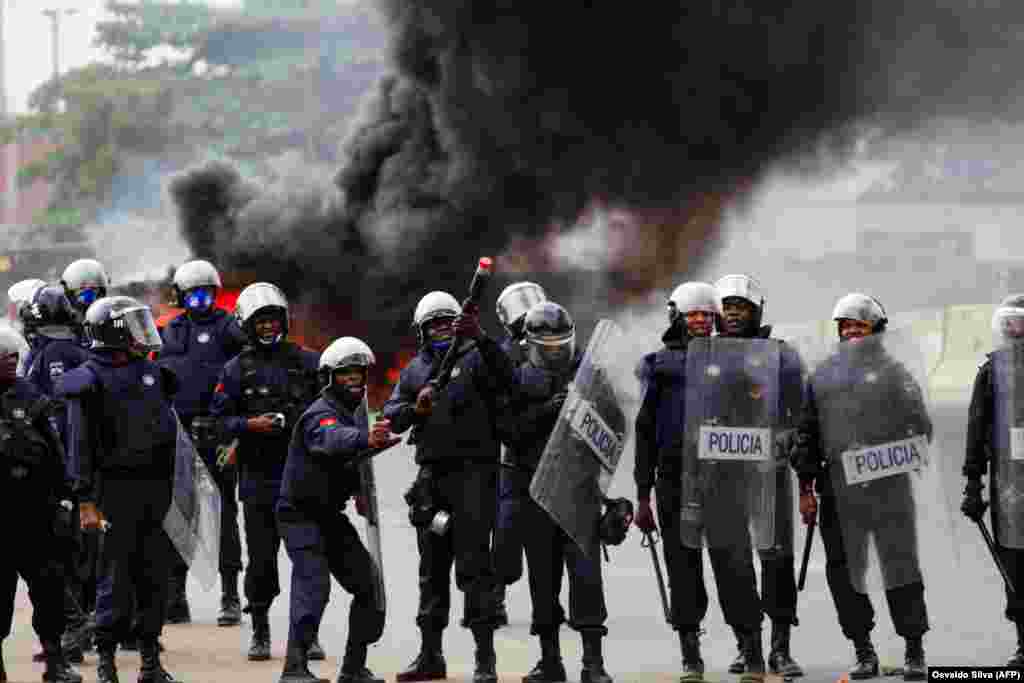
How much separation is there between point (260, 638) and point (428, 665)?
1.07m

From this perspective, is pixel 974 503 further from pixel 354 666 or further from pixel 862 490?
pixel 354 666

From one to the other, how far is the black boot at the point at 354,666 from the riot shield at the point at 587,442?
1016mm

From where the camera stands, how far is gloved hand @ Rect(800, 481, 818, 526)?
988 cm

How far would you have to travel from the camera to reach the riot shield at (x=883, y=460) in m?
9.73

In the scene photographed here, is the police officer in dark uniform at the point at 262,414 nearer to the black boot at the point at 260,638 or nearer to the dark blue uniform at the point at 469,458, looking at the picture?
the black boot at the point at 260,638

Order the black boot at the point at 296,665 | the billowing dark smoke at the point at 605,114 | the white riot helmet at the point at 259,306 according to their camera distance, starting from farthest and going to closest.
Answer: the billowing dark smoke at the point at 605,114
the white riot helmet at the point at 259,306
the black boot at the point at 296,665

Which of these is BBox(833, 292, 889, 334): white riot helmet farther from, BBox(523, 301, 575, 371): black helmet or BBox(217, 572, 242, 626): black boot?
BBox(217, 572, 242, 626): black boot

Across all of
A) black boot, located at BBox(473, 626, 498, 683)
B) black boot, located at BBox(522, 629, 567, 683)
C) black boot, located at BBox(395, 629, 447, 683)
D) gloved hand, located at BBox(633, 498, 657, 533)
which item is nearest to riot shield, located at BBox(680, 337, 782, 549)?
gloved hand, located at BBox(633, 498, 657, 533)

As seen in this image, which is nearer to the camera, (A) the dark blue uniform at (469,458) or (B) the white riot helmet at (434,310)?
(A) the dark blue uniform at (469,458)

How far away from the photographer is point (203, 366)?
468 inches

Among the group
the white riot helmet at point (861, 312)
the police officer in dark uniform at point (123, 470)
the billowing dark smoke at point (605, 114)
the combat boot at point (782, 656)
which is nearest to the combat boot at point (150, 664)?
the police officer in dark uniform at point (123, 470)

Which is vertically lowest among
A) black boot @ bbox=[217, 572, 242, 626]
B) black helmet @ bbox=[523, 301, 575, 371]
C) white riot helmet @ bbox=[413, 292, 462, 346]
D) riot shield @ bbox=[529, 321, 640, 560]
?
black boot @ bbox=[217, 572, 242, 626]

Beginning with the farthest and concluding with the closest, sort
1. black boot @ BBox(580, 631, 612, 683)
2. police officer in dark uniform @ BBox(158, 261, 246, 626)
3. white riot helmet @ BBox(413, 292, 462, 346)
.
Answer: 1. police officer in dark uniform @ BBox(158, 261, 246, 626)
2. white riot helmet @ BBox(413, 292, 462, 346)
3. black boot @ BBox(580, 631, 612, 683)

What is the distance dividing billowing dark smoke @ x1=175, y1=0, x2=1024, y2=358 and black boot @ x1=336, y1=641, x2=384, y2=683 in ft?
61.6
